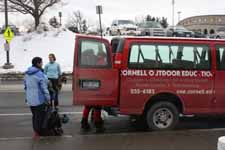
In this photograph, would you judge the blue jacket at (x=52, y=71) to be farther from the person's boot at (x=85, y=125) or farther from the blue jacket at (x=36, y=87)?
the blue jacket at (x=36, y=87)

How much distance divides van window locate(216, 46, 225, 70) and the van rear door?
2012 millimetres

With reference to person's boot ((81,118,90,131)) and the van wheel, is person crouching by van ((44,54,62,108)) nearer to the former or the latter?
person's boot ((81,118,90,131))

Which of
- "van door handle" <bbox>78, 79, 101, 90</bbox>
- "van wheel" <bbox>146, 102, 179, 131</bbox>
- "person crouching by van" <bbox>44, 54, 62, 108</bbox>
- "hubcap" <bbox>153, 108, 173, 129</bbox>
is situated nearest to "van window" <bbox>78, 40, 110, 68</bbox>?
"van door handle" <bbox>78, 79, 101, 90</bbox>

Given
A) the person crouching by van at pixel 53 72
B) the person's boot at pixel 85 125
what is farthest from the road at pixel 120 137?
the person crouching by van at pixel 53 72

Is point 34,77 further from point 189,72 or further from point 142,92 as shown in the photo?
point 189,72

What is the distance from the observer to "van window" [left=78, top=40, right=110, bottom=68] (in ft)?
32.6

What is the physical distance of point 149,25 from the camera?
57312 millimetres

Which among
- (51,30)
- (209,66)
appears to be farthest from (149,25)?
(209,66)

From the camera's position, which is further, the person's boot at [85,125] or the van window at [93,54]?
the person's boot at [85,125]

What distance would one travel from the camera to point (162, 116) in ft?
33.4

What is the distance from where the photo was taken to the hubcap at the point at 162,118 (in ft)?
33.2

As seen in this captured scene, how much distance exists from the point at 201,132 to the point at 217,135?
328 millimetres

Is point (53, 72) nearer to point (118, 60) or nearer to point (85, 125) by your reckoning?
point (85, 125)

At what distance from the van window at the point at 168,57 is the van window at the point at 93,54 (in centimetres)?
51
